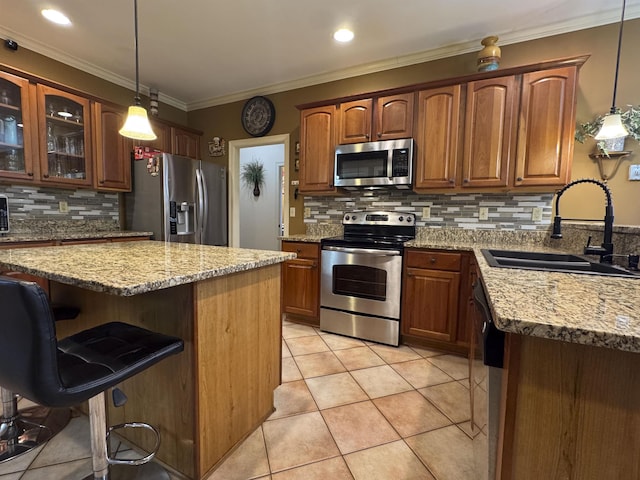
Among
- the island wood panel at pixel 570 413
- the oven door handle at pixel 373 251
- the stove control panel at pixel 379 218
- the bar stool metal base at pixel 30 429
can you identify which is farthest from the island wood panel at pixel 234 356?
the stove control panel at pixel 379 218

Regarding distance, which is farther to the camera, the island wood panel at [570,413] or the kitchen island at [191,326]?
the kitchen island at [191,326]

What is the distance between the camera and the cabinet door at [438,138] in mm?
2496

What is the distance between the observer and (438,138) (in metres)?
2.55

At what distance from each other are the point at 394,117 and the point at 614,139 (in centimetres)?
165

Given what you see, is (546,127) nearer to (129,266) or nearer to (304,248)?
(304,248)

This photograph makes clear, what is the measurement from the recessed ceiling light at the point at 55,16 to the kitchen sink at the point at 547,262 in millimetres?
3551

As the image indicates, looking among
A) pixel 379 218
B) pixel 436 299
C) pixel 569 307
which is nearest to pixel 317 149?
Result: pixel 379 218

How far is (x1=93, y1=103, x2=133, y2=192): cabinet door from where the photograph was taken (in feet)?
10.0

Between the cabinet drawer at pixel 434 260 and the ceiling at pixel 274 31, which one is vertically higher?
the ceiling at pixel 274 31

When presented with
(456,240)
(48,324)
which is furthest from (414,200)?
(48,324)

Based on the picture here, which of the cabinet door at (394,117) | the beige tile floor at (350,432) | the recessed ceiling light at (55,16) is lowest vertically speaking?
the beige tile floor at (350,432)

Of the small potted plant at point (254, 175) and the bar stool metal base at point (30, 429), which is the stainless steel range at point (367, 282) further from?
the small potted plant at point (254, 175)

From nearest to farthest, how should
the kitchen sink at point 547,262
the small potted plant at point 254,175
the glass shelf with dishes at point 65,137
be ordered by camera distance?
1. the kitchen sink at point 547,262
2. the glass shelf with dishes at point 65,137
3. the small potted plant at point 254,175

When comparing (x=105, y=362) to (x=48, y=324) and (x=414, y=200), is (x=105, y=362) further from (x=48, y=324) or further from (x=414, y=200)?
(x=414, y=200)
